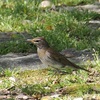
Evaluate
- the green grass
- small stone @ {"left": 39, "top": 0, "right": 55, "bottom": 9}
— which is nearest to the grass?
the green grass

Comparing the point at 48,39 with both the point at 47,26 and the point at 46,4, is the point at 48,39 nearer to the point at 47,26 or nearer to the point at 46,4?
the point at 47,26

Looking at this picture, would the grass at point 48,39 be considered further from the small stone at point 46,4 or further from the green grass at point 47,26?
the small stone at point 46,4

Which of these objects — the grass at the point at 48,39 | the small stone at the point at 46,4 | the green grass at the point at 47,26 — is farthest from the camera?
the small stone at the point at 46,4

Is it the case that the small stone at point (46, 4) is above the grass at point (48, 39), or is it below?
above

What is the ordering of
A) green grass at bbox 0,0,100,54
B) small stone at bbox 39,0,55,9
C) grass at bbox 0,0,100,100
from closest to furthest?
grass at bbox 0,0,100,100, green grass at bbox 0,0,100,54, small stone at bbox 39,0,55,9

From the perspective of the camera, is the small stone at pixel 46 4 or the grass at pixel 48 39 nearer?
the grass at pixel 48 39

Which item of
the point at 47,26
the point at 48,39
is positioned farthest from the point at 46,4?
the point at 48,39

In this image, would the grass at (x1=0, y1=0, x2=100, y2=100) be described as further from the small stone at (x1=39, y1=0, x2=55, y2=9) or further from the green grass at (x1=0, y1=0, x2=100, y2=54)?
the small stone at (x1=39, y1=0, x2=55, y2=9)

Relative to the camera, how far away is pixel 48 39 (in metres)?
10.3

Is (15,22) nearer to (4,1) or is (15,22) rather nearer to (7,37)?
(7,37)

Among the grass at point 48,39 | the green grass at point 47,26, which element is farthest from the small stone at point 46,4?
the green grass at point 47,26

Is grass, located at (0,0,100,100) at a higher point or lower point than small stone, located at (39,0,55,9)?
lower

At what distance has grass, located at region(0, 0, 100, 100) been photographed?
7.11 metres

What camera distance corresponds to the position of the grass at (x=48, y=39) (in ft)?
Result: 23.3
